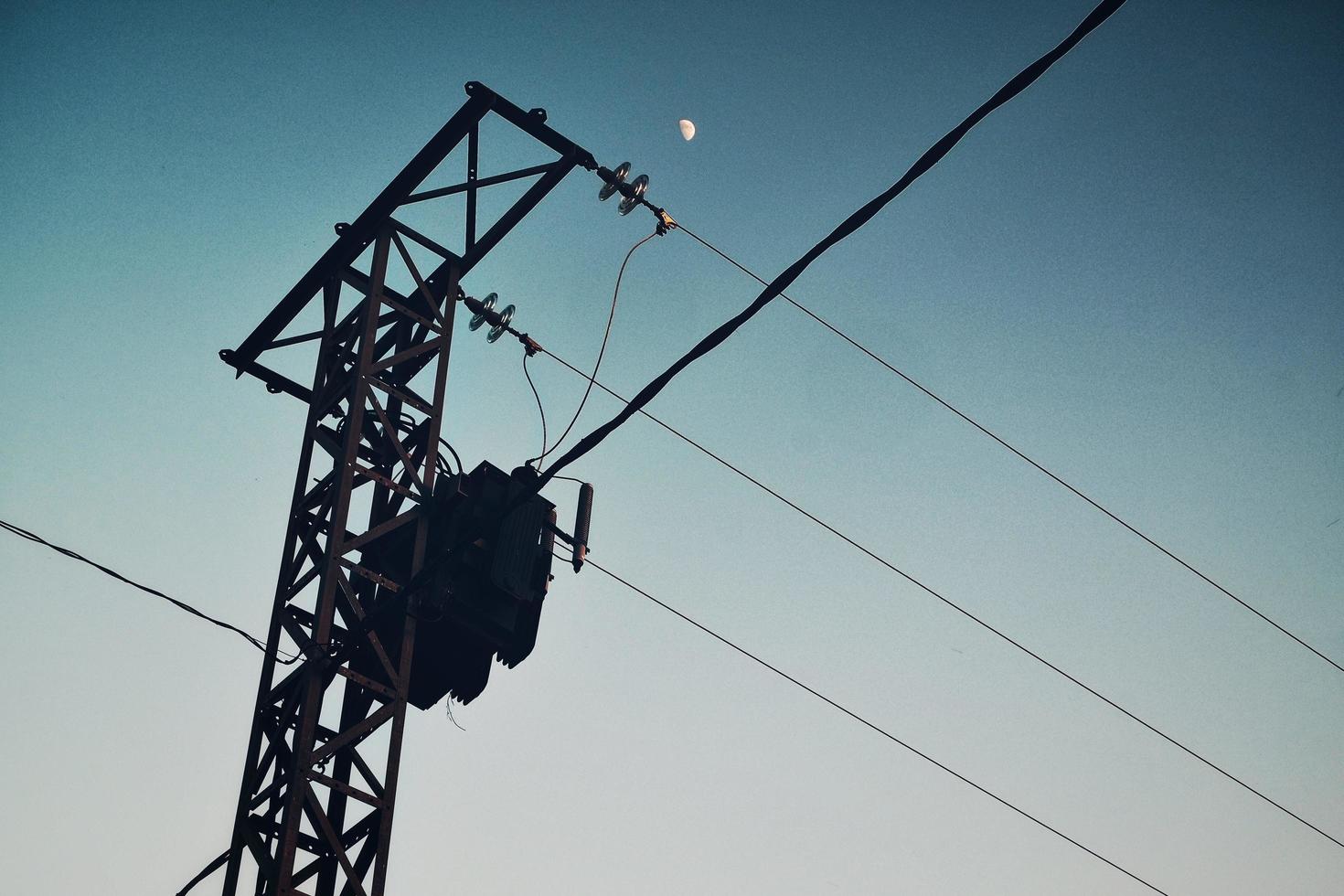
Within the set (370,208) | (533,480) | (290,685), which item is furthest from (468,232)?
(290,685)

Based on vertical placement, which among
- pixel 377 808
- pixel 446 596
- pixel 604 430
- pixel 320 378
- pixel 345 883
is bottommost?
pixel 345 883

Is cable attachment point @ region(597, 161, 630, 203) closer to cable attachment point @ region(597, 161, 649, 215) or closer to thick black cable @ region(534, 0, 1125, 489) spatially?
cable attachment point @ region(597, 161, 649, 215)

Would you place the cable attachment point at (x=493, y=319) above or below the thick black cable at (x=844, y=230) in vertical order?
above

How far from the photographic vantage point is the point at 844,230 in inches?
200

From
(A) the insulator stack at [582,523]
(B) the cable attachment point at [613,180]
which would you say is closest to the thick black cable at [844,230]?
(A) the insulator stack at [582,523]

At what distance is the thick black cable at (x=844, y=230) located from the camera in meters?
4.32

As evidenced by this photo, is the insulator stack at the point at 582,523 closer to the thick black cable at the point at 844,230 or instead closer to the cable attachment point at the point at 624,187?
the thick black cable at the point at 844,230

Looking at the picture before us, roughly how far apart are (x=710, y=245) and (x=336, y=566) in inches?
130

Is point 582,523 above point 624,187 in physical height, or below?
below

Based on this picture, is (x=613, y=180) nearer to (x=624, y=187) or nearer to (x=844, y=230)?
(x=624, y=187)

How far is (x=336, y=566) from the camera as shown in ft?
21.6

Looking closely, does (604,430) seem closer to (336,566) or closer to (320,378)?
(336,566)

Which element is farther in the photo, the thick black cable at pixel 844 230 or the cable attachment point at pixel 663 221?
the cable attachment point at pixel 663 221

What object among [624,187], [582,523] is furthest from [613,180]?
[582,523]
